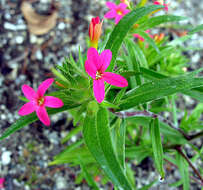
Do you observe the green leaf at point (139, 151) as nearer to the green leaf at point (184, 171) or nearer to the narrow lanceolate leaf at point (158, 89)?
the green leaf at point (184, 171)

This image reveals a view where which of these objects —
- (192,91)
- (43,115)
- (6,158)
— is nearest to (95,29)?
(43,115)

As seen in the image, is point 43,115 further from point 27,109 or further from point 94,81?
point 94,81

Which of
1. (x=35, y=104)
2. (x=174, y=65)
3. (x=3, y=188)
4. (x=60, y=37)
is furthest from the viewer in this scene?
(x=60, y=37)

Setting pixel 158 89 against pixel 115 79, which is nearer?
pixel 115 79

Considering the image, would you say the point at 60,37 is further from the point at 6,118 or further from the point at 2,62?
the point at 6,118

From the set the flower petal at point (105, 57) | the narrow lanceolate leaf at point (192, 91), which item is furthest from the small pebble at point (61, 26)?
the flower petal at point (105, 57)

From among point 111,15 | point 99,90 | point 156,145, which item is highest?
point 111,15

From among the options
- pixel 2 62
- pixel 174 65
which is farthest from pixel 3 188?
pixel 174 65
